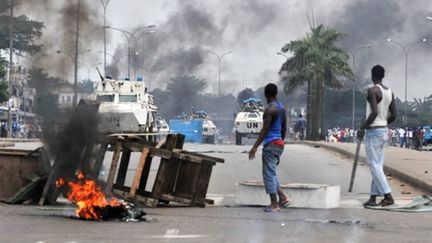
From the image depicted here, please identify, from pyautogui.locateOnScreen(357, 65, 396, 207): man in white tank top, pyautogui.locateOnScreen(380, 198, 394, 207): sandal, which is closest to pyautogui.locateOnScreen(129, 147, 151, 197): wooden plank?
pyautogui.locateOnScreen(357, 65, 396, 207): man in white tank top

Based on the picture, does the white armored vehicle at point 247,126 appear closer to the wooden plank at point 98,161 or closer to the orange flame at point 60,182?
the wooden plank at point 98,161

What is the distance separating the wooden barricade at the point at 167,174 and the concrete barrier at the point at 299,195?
2.09 ft

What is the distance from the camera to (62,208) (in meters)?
9.87

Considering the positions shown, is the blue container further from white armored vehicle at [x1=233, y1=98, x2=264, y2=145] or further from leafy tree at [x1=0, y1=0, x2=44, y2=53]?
leafy tree at [x1=0, y1=0, x2=44, y2=53]

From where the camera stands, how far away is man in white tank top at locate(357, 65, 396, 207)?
34.3ft

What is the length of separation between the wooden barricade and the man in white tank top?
2147 mm

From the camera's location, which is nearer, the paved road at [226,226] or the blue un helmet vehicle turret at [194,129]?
the paved road at [226,226]

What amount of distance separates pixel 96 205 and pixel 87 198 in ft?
0.93

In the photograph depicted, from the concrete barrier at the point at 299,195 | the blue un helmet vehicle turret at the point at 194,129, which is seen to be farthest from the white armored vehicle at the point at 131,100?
the concrete barrier at the point at 299,195

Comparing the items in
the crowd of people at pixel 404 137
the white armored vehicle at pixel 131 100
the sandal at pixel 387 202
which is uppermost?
the white armored vehicle at pixel 131 100

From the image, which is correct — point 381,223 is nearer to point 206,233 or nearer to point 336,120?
point 206,233

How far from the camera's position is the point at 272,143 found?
1004 cm

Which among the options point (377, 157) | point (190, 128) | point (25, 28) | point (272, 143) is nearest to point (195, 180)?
point (272, 143)

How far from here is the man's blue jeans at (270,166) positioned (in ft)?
32.4
